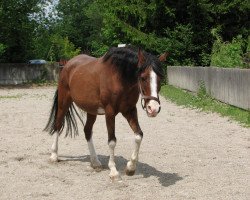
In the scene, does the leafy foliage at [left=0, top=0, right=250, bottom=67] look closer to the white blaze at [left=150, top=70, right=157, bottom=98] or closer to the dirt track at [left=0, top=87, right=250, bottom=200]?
the dirt track at [left=0, top=87, right=250, bottom=200]

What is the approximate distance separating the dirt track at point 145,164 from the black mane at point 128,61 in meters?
1.45

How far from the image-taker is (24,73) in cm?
3634

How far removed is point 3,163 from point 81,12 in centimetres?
6322

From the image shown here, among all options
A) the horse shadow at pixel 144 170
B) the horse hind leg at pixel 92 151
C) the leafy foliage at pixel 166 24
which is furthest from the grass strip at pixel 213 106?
the leafy foliage at pixel 166 24

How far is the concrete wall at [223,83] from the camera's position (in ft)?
42.9

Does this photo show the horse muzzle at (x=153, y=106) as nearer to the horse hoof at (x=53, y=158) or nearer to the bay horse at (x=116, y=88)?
the bay horse at (x=116, y=88)

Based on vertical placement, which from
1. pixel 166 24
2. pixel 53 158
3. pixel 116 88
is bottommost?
pixel 53 158

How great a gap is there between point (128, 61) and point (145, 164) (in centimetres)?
186

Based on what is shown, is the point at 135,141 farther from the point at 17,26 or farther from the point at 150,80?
the point at 17,26

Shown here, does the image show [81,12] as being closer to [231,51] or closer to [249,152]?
[231,51]

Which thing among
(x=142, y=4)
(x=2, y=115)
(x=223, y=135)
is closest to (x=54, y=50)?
(x=142, y=4)

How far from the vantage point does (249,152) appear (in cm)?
782

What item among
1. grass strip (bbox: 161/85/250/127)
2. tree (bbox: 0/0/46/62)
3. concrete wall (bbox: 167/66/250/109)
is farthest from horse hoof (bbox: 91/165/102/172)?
tree (bbox: 0/0/46/62)

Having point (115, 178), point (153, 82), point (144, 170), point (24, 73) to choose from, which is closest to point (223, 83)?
point (144, 170)
